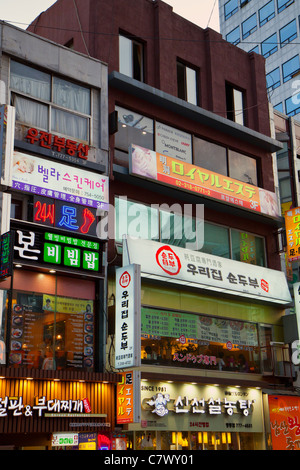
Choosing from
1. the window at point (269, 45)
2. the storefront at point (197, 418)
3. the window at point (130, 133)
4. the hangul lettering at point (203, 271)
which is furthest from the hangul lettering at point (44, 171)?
the window at point (269, 45)

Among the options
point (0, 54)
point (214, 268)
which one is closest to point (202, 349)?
point (214, 268)

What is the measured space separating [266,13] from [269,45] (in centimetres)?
420

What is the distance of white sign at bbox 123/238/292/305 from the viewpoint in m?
23.6

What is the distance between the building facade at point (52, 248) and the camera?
19203mm

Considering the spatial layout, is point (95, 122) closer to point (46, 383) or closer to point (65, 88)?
point (65, 88)

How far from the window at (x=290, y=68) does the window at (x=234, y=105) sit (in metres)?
34.8

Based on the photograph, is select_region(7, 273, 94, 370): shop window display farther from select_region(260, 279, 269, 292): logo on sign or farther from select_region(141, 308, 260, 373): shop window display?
select_region(260, 279, 269, 292): logo on sign

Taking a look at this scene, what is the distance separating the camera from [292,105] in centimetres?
6406

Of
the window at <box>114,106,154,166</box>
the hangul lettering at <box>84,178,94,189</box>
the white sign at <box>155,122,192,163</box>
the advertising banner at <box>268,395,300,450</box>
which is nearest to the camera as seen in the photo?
the hangul lettering at <box>84,178,94,189</box>

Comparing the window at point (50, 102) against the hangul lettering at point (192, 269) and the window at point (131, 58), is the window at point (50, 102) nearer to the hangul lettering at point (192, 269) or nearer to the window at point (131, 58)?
the window at point (131, 58)

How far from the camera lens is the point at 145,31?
28.2m

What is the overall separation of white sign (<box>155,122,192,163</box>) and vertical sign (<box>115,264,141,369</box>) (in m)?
7.57

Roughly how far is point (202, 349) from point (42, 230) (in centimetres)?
899

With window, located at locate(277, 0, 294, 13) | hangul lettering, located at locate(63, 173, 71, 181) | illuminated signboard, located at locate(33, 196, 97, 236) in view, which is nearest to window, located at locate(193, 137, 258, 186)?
illuminated signboard, located at locate(33, 196, 97, 236)
